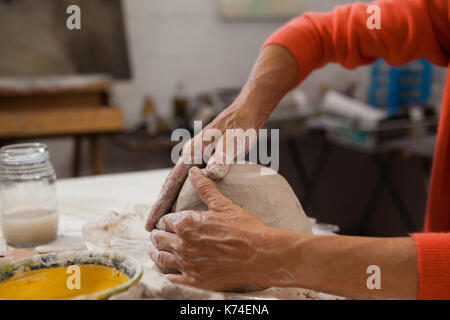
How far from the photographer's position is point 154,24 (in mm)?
3479

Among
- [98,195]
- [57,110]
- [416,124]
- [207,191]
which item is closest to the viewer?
[207,191]

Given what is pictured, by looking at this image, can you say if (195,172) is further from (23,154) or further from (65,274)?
(23,154)

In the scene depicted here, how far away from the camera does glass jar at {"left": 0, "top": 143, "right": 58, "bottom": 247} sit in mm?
Result: 1074

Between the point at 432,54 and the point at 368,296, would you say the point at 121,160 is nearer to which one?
the point at 432,54

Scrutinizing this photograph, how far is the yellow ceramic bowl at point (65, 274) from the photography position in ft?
2.40

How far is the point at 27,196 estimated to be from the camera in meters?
1.13

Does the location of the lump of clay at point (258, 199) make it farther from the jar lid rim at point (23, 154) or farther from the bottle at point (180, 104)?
the bottle at point (180, 104)

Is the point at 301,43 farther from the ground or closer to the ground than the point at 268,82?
farther from the ground

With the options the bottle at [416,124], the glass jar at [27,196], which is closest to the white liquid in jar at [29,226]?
the glass jar at [27,196]

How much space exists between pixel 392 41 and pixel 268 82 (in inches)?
15.0

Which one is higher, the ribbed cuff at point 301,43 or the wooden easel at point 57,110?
the ribbed cuff at point 301,43

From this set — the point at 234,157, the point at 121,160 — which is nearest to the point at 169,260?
the point at 234,157

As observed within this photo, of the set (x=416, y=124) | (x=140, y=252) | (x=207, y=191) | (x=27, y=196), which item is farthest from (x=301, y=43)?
(x=416, y=124)

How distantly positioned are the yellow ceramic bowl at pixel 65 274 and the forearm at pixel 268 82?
590mm
